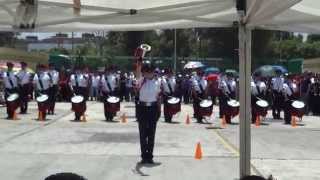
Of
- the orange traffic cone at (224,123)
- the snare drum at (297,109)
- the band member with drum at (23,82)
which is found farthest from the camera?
the band member with drum at (23,82)

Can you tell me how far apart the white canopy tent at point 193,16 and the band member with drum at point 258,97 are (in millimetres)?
16306

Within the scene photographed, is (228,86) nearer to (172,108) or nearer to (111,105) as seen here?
(172,108)

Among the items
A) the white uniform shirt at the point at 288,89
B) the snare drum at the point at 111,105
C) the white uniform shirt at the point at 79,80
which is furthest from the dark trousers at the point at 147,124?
the white uniform shirt at the point at 79,80

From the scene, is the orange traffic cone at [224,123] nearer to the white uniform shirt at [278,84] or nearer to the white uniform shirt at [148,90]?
the white uniform shirt at [278,84]

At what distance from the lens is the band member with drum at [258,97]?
23766mm

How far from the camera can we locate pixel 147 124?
13.4m

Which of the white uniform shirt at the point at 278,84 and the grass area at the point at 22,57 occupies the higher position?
the grass area at the point at 22,57

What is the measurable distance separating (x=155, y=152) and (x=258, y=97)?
33.2 feet

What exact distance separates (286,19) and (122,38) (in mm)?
70896

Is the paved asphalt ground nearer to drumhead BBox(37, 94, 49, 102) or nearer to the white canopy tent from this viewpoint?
drumhead BBox(37, 94, 49, 102)

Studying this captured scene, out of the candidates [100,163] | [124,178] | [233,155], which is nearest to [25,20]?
[124,178]

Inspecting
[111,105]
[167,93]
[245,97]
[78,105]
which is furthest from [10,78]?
[245,97]

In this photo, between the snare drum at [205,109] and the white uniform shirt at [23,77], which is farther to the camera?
the white uniform shirt at [23,77]

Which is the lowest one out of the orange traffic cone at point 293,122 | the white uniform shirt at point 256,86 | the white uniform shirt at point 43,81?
the orange traffic cone at point 293,122
